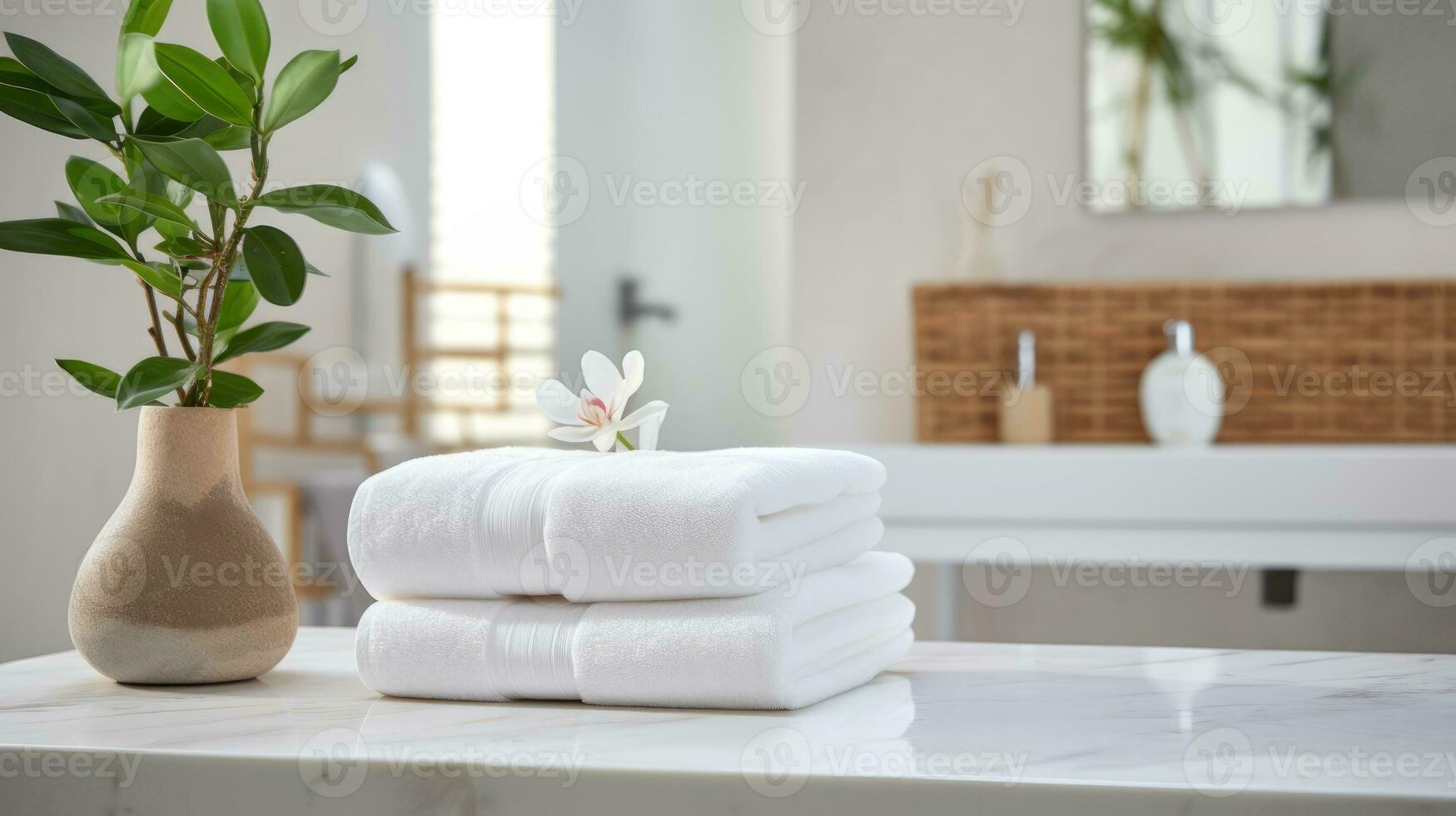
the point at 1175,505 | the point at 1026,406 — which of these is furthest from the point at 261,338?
the point at 1026,406

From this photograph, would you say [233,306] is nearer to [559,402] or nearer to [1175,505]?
[559,402]

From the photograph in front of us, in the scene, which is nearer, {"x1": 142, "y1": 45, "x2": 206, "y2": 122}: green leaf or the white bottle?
{"x1": 142, "y1": 45, "x2": 206, "y2": 122}: green leaf

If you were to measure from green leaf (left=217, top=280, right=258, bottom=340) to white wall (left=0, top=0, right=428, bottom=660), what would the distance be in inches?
58.2

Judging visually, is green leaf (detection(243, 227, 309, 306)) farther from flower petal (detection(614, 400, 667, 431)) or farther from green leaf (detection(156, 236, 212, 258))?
flower petal (detection(614, 400, 667, 431))

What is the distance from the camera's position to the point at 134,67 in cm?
66

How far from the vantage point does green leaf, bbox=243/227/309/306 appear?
0.65m

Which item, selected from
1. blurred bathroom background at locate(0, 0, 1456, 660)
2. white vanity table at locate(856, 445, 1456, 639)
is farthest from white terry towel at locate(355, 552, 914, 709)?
blurred bathroom background at locate(0, 0, 1456, 660)

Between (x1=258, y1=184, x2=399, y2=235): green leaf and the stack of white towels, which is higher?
(x1=258, y1=184, x2=399, y2=235): green leaf

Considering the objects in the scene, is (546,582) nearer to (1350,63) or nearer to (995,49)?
(995,49)

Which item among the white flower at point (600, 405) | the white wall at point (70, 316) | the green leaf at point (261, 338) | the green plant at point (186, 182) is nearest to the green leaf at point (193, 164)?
the green plant at point (186, 182)

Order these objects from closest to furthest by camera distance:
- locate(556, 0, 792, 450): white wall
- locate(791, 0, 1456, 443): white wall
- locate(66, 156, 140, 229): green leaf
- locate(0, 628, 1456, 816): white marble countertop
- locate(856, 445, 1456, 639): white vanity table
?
locate(0, 628, 1456, 816): white marble countertop < locate(66, 156, 140, 229): green leaf < locate(856, 445, 1456, 639): white vanity table < locate(791, 0, 1456, 443): white wall < locate(556, 0, 792, 450): white wall

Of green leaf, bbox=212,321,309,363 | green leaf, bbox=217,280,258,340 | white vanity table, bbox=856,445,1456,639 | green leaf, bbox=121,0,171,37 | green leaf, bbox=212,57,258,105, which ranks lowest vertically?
white vanity table, bbox=856,445,1456,639

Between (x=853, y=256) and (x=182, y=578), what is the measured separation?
66.3 inches

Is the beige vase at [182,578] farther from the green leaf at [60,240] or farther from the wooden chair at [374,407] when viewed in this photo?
the wooden chair at [374,407]
